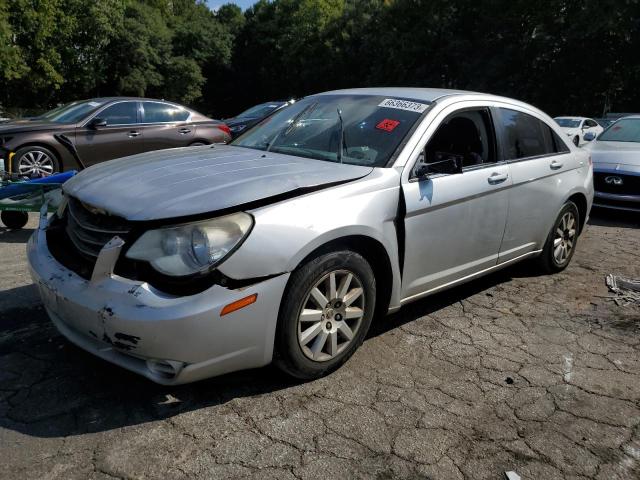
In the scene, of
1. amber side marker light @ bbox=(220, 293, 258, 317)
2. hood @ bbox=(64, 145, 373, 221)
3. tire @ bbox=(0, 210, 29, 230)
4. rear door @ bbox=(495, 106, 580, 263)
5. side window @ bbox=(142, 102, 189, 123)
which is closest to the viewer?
amber side marker light @ bbox=(220, 293, 258, 317)

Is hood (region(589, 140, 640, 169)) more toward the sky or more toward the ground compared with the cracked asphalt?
more toward the sky

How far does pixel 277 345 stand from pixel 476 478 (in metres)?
1.11

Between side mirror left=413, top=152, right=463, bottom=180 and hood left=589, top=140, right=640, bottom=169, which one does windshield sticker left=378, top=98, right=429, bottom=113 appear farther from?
hood left=589, top=140, right=640, bottom=169

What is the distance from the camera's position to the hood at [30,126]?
332 inches

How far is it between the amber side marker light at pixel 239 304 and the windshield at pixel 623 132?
26.0 ft

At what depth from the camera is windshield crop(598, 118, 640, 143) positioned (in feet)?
28.7

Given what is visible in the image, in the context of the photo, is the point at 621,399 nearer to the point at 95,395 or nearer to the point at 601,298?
the point at 601,298

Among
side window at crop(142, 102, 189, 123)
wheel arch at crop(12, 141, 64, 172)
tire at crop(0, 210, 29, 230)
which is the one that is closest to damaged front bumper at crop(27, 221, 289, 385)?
tire at crop(0, 210, 29, 230)

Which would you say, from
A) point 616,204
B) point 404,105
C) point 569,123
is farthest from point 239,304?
point 569,123

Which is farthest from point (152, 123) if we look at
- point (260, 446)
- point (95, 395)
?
point (260, 446)

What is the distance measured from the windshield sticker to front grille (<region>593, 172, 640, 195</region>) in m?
4.98

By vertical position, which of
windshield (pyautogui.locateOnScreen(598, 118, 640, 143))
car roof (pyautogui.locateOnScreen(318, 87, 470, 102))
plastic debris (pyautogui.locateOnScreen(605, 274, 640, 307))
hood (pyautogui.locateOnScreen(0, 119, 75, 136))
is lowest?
plastic debris (pyautogui.locateOnScreen(605, 274, 640, 307))

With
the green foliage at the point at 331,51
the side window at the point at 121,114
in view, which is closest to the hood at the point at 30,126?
the side window at the point at 121,114

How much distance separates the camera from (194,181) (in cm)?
305
